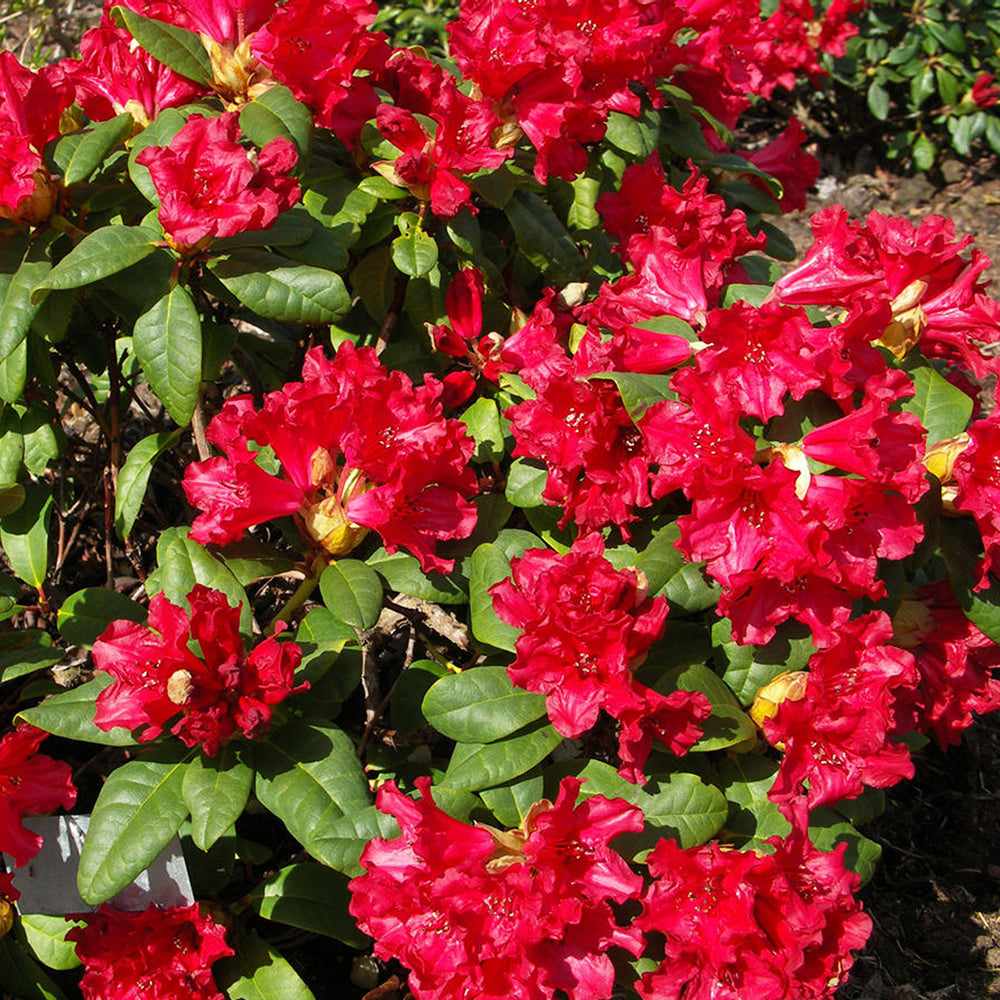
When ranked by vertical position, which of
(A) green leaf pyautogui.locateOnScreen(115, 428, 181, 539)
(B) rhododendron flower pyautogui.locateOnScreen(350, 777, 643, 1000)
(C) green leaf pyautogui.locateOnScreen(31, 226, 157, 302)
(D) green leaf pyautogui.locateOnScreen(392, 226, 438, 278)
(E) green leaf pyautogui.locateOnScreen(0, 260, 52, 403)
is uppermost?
(C) green leaf pyautogui.locateOnScreen(31, 226, 157, 302)

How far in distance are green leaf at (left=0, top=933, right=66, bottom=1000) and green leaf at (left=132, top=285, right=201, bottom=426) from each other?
0.88 metres

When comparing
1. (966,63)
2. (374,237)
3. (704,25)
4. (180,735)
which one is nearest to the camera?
(180,735)

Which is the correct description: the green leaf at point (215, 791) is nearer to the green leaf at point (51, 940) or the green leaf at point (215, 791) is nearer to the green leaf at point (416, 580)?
Result: the green leaf at point (416, 580)

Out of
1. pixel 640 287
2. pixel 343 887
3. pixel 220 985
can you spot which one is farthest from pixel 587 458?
pixel 220 985

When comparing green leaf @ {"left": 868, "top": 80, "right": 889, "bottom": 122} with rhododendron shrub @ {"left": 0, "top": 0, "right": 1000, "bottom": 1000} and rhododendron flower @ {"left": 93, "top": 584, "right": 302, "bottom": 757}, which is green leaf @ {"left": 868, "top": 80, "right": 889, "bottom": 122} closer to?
rhododendron shrub @ {"left": 0, "top": 0, "right": 1000, "bottom": 1000}

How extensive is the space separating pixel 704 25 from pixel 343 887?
5.47 feet

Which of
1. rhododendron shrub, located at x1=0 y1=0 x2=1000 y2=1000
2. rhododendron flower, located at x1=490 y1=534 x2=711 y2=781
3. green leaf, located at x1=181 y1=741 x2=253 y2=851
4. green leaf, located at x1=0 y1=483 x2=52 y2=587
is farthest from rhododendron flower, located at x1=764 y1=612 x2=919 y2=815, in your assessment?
green leaf, located at x1=0 y1=483 x2=52 y2=587

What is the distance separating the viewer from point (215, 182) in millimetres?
1437

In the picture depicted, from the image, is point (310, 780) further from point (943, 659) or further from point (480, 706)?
point (943, 659)

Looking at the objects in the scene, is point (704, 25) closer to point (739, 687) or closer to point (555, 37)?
point (555, 37)

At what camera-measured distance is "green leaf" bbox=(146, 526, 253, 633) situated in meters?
1.51

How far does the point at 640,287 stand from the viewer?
1603 millimetres

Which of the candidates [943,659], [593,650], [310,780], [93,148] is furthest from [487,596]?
[93,148]

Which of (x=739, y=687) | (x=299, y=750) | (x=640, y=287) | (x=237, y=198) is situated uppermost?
(x=237, y=198)
